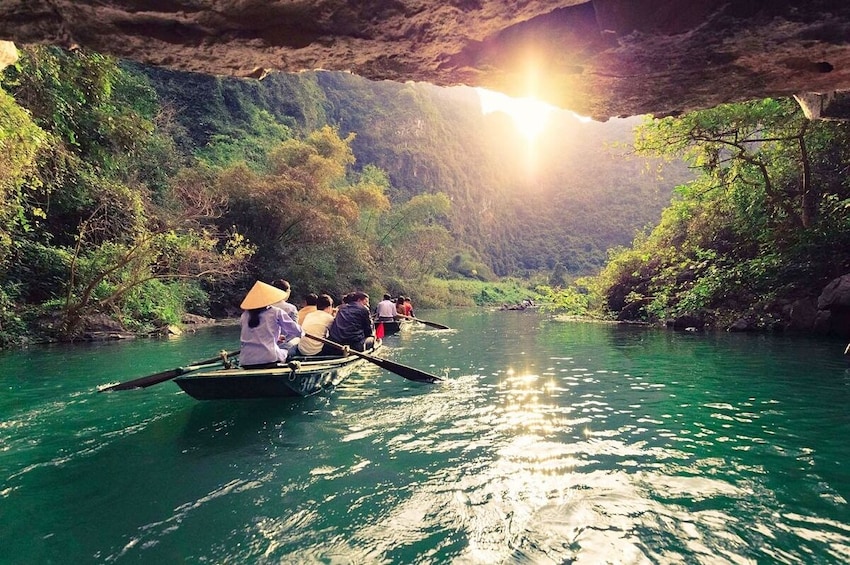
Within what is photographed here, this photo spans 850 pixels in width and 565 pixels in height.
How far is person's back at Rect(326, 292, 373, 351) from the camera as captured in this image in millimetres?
7008

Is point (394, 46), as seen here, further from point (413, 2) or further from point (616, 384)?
point (616, 384)

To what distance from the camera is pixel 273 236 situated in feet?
64.6

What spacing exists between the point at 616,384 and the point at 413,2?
17.3ft

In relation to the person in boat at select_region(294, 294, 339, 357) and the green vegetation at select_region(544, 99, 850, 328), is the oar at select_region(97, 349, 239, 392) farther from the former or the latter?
the green vegetation at select_region(544, 99, 850, 328)

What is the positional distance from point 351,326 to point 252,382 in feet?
8.63

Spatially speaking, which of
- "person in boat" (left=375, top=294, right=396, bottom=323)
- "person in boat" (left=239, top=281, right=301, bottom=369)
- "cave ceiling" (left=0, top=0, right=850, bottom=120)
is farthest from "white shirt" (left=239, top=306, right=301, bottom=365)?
"person in boat" (left=375, top=294, right=396, bottom=323)

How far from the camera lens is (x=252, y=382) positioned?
448 cm

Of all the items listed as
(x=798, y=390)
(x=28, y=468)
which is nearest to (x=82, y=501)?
(x=28, y=468)

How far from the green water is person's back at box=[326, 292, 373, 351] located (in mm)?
892

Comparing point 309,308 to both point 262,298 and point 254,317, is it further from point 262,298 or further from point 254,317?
point 262,298

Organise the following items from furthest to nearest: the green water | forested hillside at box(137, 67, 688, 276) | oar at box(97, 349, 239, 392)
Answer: forested hillside at box(137, 67, 688, 276) → oar at box(97, 349, 239, 392) → the green water

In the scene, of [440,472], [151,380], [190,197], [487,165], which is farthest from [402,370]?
[487,165]

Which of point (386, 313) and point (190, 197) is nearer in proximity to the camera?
point (386, 313)

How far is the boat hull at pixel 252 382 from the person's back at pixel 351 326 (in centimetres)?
176
